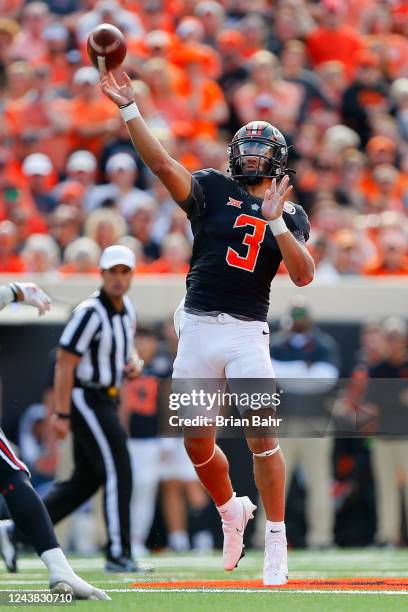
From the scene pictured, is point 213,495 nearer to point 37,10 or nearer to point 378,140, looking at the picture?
point 378,140

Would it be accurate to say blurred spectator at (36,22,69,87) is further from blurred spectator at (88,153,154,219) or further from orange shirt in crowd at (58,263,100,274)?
orange shirt in crowd at (58,263,100,274)

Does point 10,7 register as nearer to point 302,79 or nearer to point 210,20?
point 210,20

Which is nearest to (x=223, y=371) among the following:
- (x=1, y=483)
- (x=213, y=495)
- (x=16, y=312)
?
(x=213, y=495)

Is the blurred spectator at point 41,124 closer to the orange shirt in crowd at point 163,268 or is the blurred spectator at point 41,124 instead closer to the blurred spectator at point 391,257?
the orange shirt in crowd at point 163,268

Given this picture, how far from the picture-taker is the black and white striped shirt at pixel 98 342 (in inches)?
323

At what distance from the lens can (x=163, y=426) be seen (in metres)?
10.4

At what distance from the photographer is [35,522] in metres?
5.59

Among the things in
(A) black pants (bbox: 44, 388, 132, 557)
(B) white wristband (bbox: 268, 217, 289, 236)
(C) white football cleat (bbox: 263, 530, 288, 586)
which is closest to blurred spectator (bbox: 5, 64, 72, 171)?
(A) black pants (bbox: 44, 388, 132, 557)

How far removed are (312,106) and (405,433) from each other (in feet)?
14.8

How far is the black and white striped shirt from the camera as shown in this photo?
8.20 m

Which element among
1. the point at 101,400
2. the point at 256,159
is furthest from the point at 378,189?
the point at 256,159

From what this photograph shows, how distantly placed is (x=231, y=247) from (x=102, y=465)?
2099mm

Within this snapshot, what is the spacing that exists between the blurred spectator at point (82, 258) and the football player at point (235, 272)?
453 cm

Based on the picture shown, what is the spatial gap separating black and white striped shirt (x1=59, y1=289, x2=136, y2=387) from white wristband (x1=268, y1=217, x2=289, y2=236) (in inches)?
90.3
